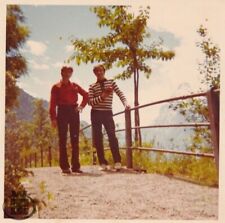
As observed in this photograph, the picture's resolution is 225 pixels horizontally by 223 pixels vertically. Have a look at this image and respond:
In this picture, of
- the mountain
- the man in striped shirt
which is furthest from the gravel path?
the mountain

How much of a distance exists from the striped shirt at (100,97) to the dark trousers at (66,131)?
129 mm

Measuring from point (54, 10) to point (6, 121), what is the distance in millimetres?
741

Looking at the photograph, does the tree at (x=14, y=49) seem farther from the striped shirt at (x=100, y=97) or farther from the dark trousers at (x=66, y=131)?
the striped shirt at (x=100, y=97)

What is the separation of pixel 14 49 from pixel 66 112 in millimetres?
500

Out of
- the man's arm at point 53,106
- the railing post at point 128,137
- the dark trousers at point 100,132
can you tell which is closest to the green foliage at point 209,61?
the railing post at point 128,137

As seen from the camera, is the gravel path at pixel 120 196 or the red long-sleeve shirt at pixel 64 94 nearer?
the gravel path at pixel 120 196

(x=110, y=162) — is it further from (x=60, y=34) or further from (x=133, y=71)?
(x=60, y=34)

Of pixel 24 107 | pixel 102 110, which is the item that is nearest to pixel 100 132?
pixel 102 110

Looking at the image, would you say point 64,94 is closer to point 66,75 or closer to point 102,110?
point 66,75

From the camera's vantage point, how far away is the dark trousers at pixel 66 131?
10.7 ft

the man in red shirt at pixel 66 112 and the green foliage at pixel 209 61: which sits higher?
the green foliage at pixel 209 61

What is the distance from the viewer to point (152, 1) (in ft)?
10.5

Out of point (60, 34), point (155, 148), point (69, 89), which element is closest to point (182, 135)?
point (155, 148)

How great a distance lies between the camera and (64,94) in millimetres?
3271
